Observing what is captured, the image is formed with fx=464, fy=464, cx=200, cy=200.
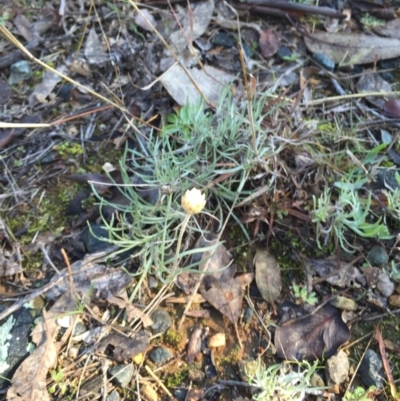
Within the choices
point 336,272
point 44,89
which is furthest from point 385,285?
point 44,89

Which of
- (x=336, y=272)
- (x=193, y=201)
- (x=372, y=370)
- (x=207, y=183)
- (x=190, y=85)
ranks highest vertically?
(x=193, y=201)

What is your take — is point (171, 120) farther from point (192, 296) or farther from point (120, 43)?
point (192, 296)

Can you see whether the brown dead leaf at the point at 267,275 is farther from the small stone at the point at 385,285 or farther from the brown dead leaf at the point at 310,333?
the small stone at the point at 385,285

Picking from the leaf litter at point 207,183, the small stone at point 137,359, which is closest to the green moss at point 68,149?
the leaf litter at point 207,183

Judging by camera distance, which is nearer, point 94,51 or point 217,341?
point 217,341

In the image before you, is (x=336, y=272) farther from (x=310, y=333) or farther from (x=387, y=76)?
(x=387, y=76)

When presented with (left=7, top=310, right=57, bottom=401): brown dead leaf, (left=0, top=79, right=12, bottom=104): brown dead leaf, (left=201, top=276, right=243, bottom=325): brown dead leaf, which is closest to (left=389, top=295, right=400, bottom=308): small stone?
(left=201, top=276, right=243, bottom=325): brown dead leaf
